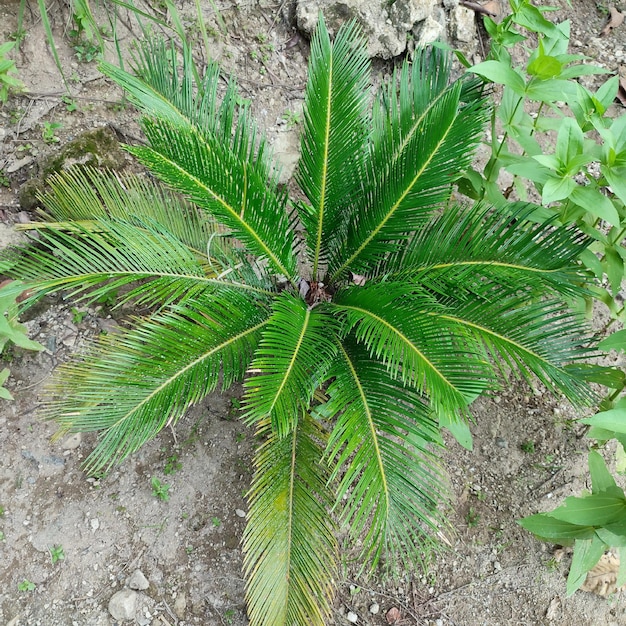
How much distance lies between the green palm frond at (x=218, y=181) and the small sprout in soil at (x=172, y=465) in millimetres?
843

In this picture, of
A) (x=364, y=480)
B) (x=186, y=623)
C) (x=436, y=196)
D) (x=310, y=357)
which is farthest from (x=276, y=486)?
(x=436, y=196)

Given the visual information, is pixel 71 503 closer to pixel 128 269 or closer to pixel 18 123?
pixel 128 269

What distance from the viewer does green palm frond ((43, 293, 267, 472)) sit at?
147 centimetres

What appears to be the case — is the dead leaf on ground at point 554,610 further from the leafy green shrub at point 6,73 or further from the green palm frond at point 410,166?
the leafy green shrub at point 6,73

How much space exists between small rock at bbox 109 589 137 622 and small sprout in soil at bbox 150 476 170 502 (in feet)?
1.03

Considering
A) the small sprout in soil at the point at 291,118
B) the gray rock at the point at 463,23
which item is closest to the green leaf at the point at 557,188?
the small sprout in soil at the point at 291,118

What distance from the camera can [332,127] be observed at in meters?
1.76

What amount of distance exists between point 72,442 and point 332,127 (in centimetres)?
149

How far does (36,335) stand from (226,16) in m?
1.98

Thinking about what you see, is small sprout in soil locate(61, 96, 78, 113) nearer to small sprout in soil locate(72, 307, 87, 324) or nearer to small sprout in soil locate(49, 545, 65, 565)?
small sprout in soil locate(72, 307, 87, 324)

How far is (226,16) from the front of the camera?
9.27 feet

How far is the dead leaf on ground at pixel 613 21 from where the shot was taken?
11.2ft

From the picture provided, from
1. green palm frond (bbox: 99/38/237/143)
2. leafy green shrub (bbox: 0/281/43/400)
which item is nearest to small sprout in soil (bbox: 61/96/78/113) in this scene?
green palm frond (bbox: 99/38/237/143)

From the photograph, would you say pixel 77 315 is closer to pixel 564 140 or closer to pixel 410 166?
pixel 410 166
